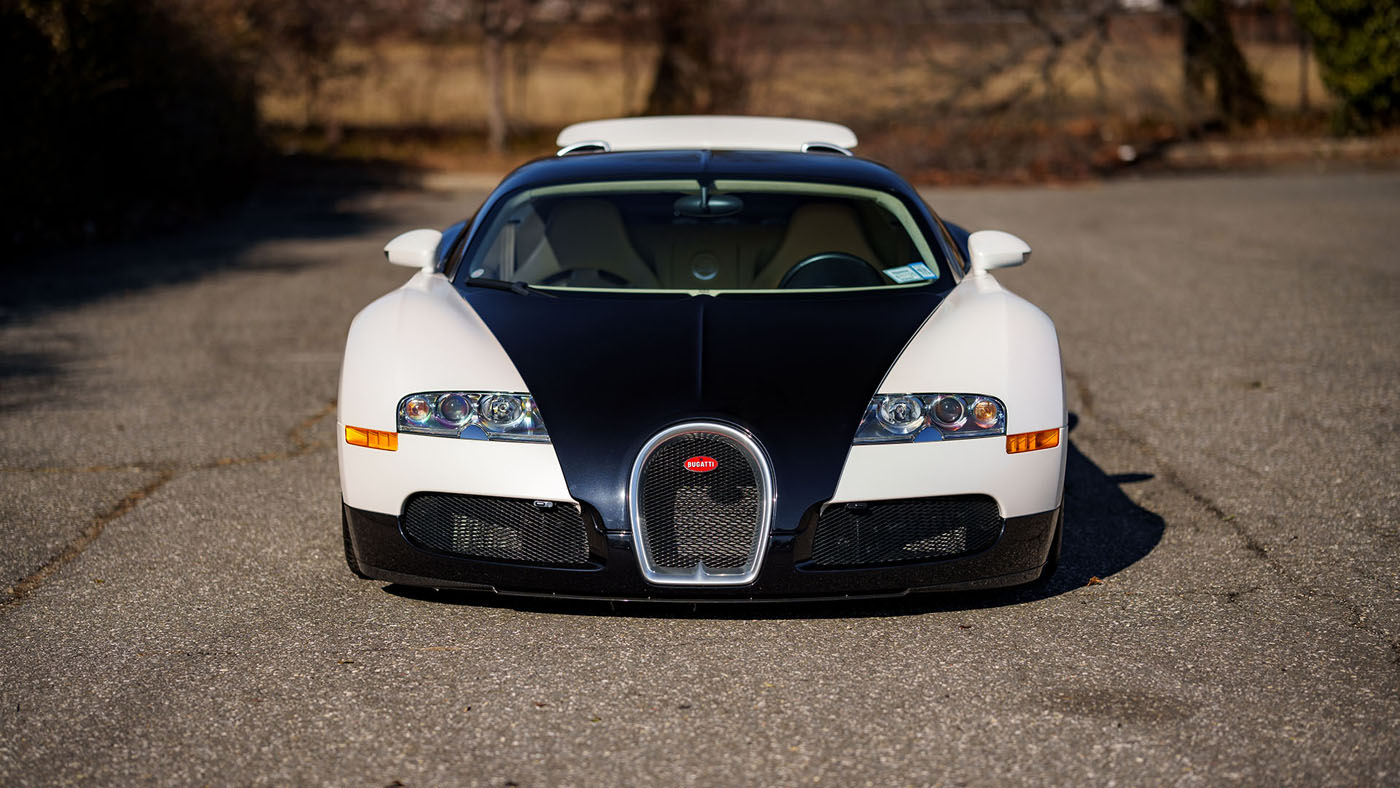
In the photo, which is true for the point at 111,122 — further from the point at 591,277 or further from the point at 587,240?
the point at 591,277

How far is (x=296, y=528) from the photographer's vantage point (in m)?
5.14

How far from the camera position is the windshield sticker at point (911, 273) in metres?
4.96

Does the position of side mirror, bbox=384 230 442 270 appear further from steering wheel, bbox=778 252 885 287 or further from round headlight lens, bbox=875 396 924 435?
round headlight lens, bbox=875 396 924 435

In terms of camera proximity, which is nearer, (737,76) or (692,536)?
(692,536)

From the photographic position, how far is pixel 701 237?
5.60 metres

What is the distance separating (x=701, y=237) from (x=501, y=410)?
179cm

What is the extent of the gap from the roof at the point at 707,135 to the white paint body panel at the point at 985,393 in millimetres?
1801

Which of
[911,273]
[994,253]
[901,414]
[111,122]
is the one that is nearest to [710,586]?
[901,414]

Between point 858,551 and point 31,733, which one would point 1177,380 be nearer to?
point 858,551

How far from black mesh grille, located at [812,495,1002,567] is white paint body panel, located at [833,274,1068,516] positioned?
0.04 m

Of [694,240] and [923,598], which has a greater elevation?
[694,240]

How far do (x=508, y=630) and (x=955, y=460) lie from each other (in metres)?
1.36

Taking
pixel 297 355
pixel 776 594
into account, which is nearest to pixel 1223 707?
pixel 776 594

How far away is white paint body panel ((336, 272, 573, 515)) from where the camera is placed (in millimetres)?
3922
